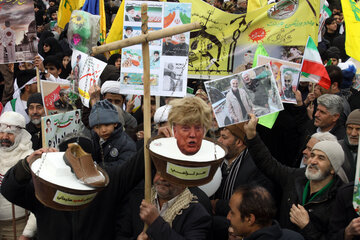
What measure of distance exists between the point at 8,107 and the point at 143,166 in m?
4.44

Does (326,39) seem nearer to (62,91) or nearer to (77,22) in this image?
(77,22)

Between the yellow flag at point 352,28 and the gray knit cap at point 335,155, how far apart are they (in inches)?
64.5

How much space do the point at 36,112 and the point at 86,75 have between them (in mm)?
865

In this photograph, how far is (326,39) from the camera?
1129 cm

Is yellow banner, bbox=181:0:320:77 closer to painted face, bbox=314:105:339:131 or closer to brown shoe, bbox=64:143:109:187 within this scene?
painted face, bbox=314:105:339:131

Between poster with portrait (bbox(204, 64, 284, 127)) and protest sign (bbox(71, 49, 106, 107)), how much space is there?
1.54 metres

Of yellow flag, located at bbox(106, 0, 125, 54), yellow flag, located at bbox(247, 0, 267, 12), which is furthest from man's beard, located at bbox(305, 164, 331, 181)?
yellow flag, located at bbox(106, 0, 125, 54)

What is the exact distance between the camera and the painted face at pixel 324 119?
219 inches

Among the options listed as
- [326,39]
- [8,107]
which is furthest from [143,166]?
[326,39]

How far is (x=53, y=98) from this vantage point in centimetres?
607

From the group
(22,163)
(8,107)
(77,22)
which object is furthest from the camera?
(77,22)

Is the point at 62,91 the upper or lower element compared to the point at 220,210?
upper

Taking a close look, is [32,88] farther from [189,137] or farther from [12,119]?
[189,137]

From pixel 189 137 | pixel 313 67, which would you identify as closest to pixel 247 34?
pixel 313 67
